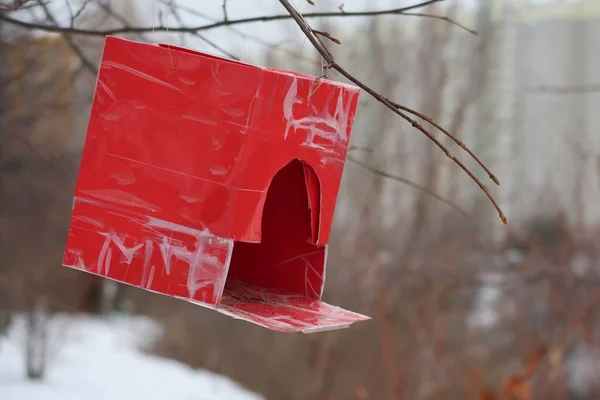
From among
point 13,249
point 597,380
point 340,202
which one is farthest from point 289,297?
point 340,202

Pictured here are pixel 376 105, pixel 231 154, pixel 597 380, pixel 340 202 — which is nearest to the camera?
pixel 231 154

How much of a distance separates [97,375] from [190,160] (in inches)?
249

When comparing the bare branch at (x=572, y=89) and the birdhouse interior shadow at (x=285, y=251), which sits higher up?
the bare branch at (x=572, y=89)

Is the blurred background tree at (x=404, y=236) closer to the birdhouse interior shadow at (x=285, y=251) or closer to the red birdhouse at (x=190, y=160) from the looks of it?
the birdhouse interior shadow at (x=285, y=251)

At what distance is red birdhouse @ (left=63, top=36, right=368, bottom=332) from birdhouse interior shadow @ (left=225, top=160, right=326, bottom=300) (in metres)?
0.25

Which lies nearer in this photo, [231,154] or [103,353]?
[231,154]

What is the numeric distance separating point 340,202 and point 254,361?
93.8 inches

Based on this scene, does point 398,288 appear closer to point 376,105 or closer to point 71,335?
point 376,105

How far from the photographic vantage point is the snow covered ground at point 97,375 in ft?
22.0

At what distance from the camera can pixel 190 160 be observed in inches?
68.6

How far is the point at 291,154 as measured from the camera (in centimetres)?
179

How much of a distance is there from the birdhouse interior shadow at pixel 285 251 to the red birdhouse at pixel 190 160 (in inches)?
9.9

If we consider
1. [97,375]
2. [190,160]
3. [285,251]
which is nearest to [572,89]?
[285,251]

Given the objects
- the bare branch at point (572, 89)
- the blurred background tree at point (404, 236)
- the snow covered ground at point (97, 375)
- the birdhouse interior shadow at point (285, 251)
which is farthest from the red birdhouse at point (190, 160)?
the snow covered ground at point (97, 375)
